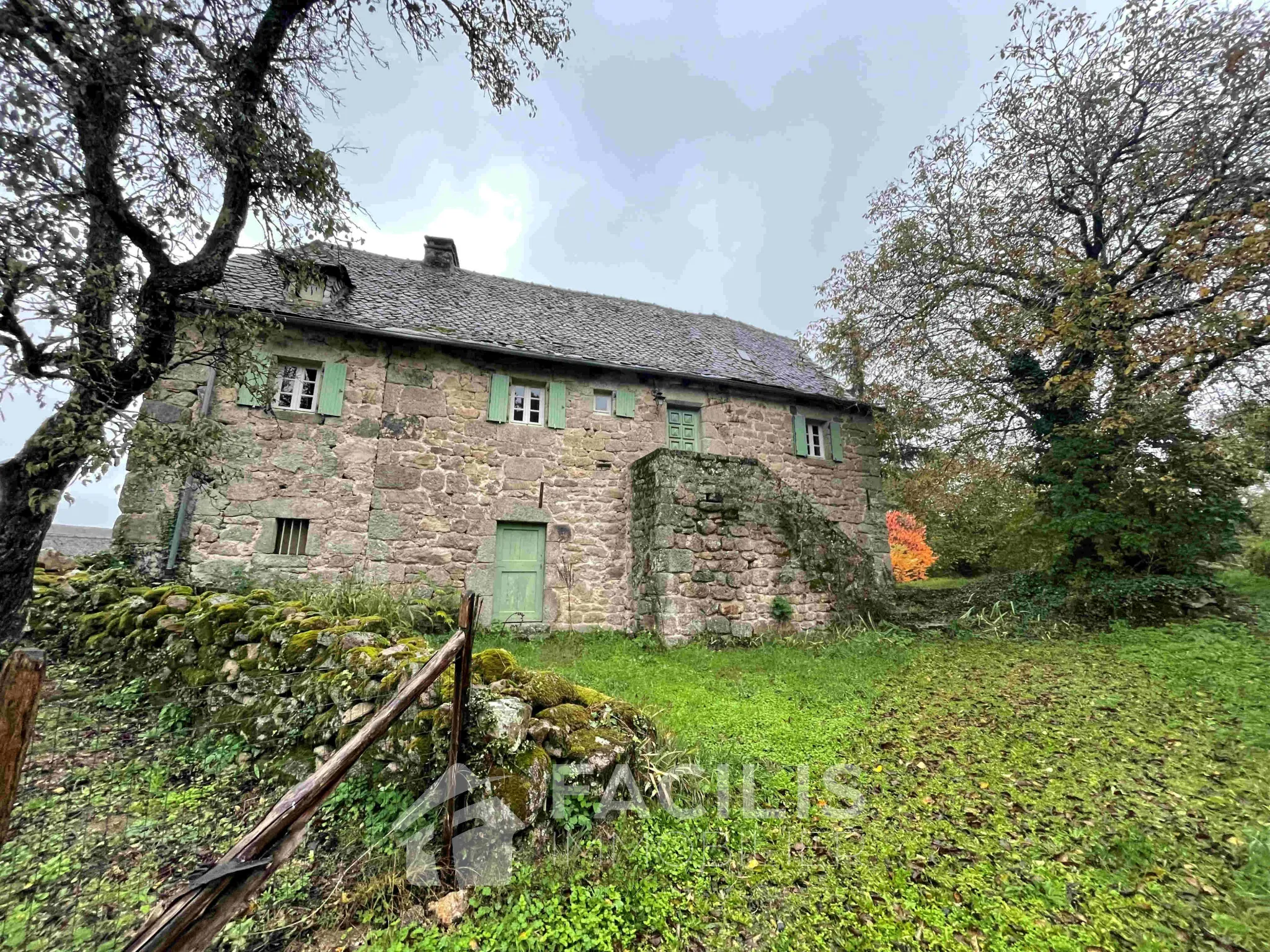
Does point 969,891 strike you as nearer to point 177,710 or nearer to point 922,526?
point 177,710

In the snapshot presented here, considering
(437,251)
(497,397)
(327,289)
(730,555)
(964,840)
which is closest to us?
(964,840)

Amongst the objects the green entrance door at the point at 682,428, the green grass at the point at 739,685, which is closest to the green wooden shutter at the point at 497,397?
the green entrance door at the point at 682,428

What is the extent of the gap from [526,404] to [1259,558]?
43.5 ft

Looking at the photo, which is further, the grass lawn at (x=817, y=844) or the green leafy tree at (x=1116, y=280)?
the green leafy tree at (x=1116, y=280)

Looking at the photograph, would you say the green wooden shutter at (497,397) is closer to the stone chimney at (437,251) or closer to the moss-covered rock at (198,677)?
A: the stone chimney at (437,251)

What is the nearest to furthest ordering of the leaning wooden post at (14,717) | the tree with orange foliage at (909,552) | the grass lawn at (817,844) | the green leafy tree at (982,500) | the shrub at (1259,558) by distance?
the leaning wooden post at (14,717), the grass lawn at (817,844), the shrub at (1259,558), the green leafy tree at (982,500), the tree with orange foliage at (909,552)

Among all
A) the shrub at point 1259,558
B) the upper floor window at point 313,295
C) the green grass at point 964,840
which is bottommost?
the green grass at point 964,840

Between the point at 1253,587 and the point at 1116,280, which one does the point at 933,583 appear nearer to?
the point at 1253,587

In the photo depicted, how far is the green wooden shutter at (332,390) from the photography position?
7.88m

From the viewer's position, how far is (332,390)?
796cm

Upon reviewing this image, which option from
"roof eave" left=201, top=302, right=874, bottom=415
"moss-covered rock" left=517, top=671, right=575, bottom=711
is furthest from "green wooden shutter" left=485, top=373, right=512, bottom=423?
"moss-covered rock" left=517, top=671, right=575, bottom=711

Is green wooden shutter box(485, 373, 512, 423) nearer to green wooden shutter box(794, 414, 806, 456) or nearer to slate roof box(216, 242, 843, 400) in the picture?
slate roof box(216, 242, 843, 400)

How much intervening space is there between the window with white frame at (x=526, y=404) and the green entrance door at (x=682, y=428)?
2.52m

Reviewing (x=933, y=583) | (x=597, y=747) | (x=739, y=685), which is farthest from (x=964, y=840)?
(x=933, y=583)
